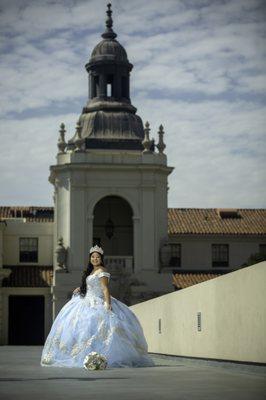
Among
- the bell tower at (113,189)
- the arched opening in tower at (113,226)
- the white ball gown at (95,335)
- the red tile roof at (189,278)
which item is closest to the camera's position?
the white ball gown at (95,335)

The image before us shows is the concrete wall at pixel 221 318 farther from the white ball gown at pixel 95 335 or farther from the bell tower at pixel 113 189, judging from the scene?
the bell tower at pixel 113 189

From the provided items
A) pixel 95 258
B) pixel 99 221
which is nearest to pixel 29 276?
pixel 99 221

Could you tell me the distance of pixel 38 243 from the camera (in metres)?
67.7

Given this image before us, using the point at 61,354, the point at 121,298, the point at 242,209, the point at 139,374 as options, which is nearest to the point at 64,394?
the point at 139,374

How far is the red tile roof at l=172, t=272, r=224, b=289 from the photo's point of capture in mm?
66000

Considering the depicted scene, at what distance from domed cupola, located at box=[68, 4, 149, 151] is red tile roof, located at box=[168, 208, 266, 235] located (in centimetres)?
871

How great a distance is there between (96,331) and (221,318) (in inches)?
85.2

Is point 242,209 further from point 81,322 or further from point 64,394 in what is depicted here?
point 64,394

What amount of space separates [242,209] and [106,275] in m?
58.0

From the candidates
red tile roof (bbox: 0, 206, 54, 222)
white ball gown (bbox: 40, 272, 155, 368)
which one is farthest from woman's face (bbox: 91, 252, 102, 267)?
red tile roof (bbox: 0, 206, 54, 222)

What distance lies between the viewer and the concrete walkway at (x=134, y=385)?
1050 cm

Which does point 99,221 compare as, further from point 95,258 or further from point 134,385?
point 134,385

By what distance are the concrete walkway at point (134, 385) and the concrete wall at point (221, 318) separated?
594mm

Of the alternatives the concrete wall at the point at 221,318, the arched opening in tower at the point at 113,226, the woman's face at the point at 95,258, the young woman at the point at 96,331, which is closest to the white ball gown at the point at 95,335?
the young woman at the point at 96,331
